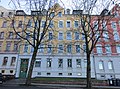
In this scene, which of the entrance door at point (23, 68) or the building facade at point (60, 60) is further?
the entrance door at point (23, 68)

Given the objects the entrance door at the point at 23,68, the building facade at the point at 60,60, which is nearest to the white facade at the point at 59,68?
the building facade at the point at 60,60

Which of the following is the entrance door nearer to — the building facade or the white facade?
the building facade

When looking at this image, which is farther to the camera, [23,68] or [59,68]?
[23,68]

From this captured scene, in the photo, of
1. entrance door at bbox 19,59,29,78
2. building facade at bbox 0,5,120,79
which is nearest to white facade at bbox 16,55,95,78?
building facade at bbox 0,5,120,79

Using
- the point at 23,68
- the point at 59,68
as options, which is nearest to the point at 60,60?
the point at 59,68

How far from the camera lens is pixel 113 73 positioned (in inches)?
1304

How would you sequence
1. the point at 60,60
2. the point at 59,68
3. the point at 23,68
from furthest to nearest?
the point at 60,60
the point at 23,68
the point at 59,68

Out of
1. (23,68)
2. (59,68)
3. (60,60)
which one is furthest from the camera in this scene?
(60,60)

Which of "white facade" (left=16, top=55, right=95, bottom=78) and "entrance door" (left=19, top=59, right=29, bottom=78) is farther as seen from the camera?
"entrance door" (left=19, top=59, right=29, bottom=78)

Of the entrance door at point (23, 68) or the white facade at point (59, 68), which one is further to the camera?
the entrance door at point (23, 68)

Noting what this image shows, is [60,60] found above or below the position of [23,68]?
above

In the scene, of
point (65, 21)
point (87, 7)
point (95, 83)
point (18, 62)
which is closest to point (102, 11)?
point (87, 7)

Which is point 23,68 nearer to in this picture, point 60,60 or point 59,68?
point 59,68

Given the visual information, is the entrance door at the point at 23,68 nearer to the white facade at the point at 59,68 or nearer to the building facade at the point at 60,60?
the building facade at the point at 60,60
